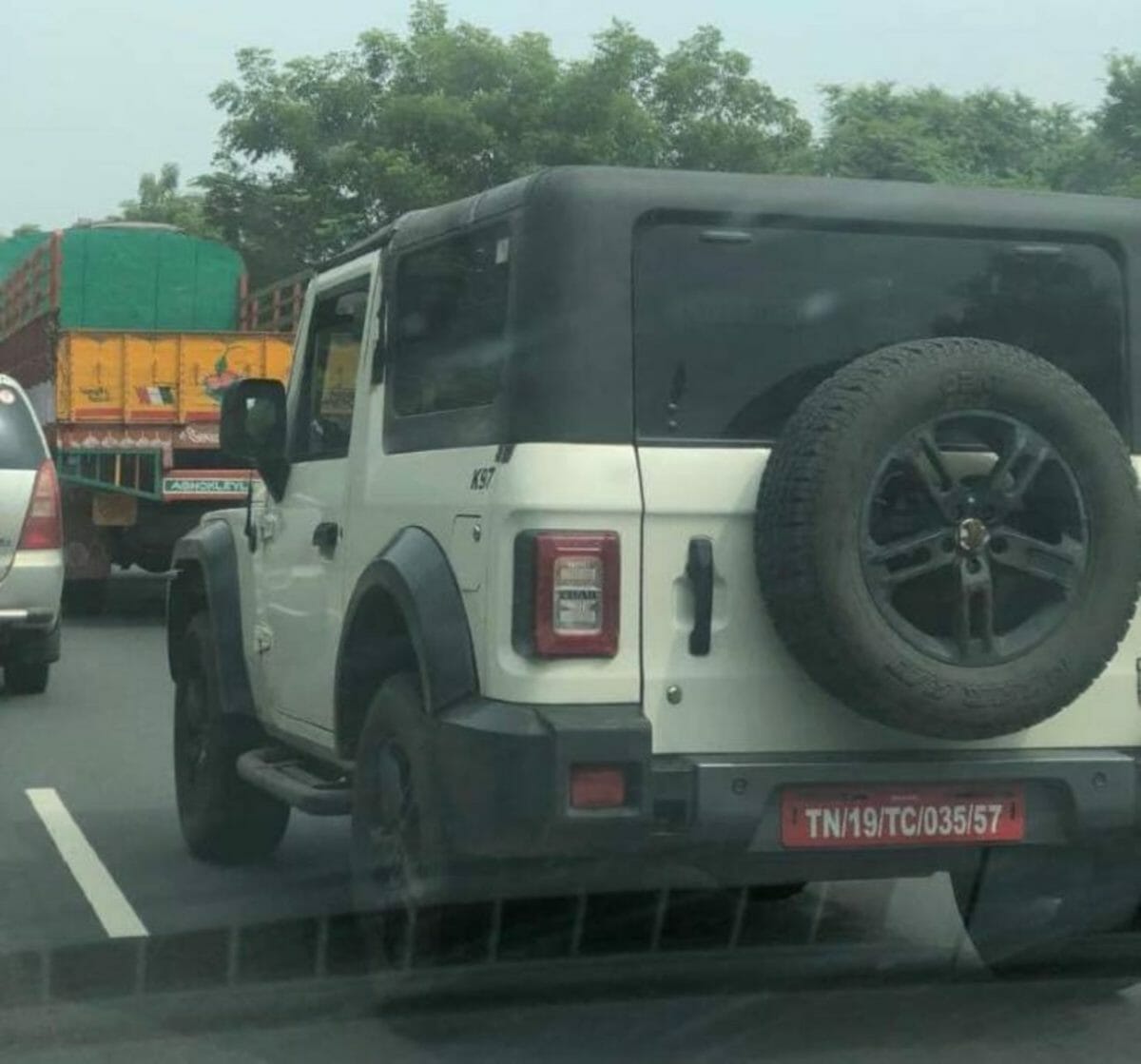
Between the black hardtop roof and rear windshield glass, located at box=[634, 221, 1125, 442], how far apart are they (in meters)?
0.05

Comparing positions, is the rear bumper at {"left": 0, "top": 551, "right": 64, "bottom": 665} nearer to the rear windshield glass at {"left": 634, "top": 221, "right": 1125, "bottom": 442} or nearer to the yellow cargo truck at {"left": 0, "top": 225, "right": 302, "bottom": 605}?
the yellow cargo truck at {"left": 0, "top": 225, "right": 302, "bottom": 605}

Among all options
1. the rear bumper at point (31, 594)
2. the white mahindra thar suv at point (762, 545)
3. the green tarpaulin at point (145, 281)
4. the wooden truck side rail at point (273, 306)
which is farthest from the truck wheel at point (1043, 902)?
the green tarpaulin at point (145, 281)

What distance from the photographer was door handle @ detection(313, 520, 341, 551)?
6.34 metres

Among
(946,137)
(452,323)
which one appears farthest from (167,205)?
(452,323)

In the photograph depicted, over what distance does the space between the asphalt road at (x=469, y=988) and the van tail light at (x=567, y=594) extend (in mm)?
982

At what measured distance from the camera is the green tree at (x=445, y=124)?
37781mm

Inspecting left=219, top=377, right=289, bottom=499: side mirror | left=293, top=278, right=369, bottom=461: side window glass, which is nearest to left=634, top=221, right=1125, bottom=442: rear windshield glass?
left=293, top=278, right=369, bottom=461: side window glass

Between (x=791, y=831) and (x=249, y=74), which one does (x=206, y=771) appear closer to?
(x=791, y=831)

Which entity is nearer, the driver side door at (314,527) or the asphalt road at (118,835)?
the driver side door at (314,527)

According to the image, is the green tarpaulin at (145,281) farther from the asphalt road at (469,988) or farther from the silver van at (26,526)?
the asphalt road at (469,988)

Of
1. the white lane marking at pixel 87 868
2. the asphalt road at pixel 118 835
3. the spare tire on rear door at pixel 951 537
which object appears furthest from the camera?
the asphalt road at pixel 118 835

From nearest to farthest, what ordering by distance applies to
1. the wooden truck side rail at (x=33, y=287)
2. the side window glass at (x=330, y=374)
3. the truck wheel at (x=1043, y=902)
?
the truck wheel at (x=1043, y=902) < the side window glass at (x=330, y=374) < the wooden truck side rail at (x=33, y=287)

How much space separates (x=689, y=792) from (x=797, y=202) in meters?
1.36

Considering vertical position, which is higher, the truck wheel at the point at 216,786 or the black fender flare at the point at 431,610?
the black fender flare at the point at 431,610
